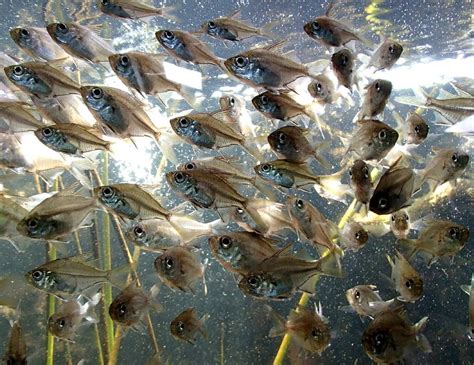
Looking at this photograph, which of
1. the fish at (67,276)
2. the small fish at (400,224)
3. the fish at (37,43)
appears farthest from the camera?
the small fish at (400,224)

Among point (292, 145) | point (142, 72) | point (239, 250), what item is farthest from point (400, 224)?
point (142, 72)

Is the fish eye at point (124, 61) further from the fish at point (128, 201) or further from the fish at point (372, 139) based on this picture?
the fish at point (372, 139)

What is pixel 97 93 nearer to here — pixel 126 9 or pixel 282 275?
pixel 126 9

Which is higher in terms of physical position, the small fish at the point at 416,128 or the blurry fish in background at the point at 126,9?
the blurry fish in background at the point at 126,9

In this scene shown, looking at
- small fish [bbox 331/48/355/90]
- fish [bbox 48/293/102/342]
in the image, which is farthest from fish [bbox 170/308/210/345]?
small fish [bbox 331/48/355/90]

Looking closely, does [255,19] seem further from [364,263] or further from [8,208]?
[8,208]

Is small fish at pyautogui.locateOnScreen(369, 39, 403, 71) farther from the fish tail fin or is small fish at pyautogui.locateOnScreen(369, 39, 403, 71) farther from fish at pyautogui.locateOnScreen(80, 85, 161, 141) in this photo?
the fish tail fin

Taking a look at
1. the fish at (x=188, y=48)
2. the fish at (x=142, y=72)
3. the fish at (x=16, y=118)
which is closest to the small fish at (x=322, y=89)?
the fish at (x=188, y=48)
